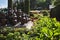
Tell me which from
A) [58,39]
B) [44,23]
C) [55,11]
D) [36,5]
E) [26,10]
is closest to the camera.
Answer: [58,39]

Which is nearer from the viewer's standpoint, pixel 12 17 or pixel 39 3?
pixel 12 17

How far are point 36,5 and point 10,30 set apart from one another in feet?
126

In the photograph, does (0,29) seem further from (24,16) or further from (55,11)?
(55,11)

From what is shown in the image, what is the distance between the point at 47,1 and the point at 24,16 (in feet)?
124

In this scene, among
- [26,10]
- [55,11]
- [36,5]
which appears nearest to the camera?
[55,11]

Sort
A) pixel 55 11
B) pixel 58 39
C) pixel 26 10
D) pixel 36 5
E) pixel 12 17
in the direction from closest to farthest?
pixel 58 39, pixel 12 17, pixel 55 11, pixel 26 10, pixel 36 5

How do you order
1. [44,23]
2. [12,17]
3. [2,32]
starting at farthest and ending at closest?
[12,17] → [2,32] → [44,23]

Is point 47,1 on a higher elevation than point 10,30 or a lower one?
lower

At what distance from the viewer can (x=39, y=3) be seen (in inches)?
1913

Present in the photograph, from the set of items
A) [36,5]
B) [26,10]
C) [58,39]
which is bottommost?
[36,5]

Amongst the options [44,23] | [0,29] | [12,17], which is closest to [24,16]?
[12,17]

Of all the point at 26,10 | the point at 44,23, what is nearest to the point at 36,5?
the point at 26,10

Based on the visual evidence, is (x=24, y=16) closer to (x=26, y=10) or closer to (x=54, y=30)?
(x=26, y=10)

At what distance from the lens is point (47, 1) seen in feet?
157
